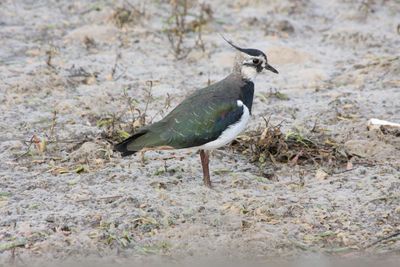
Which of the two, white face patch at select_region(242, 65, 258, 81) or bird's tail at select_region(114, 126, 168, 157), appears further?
white face patch at select_region(242, 65, 258, 81)

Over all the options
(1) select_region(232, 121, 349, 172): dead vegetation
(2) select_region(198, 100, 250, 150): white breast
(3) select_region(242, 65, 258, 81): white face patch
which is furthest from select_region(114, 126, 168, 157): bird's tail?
(1) select_region(232, 121, 349, 172): dead vegetation

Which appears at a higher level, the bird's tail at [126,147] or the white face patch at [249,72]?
the white face patch at [249,72]

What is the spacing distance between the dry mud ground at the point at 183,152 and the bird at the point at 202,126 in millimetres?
344

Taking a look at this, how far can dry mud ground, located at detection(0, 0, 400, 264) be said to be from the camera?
20.4 ft

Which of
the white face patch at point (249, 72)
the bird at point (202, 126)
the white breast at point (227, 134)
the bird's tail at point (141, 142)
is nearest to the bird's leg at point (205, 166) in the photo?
the bird at point (202, 126)

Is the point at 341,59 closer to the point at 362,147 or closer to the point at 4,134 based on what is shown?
the point at 362,147

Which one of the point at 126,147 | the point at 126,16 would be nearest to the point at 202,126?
the point at 126,147

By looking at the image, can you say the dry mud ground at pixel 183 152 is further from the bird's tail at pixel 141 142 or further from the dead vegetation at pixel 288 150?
the bird's tail at pixel 141 142

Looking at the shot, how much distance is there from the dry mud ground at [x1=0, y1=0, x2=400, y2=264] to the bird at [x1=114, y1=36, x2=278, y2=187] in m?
0.34

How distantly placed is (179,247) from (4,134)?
243cm

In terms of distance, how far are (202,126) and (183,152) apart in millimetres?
874

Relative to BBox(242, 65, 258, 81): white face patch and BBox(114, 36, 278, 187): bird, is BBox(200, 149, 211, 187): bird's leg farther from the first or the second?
BBox(242, 65, 258, 81): white face patch

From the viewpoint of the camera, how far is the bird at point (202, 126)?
670cm

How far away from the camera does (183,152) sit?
755 centimetres
